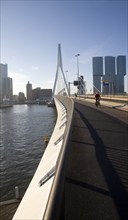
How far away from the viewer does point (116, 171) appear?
629cm

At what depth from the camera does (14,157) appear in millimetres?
23094

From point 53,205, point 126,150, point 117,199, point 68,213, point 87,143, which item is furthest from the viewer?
point 87,143

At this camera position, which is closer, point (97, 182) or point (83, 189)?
point (83, 189)

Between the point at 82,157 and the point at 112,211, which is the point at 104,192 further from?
the point at 82,157

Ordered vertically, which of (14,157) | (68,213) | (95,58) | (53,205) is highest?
(95,58)

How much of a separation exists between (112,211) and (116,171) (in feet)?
6.95

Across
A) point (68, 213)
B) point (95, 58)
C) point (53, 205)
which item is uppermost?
point (95, 58)

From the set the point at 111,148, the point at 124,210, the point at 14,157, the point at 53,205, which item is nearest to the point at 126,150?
the point at 111,148

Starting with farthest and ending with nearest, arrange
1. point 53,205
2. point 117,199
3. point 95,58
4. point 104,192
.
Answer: point 95,58
point 104,192
point 117,199
point 53,205

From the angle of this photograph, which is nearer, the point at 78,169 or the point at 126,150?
the point at 78,169

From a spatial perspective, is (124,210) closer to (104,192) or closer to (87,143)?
(104,192)

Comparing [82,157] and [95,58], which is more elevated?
[95,58]

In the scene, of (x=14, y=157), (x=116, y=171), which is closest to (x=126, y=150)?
(x=116, y=171)

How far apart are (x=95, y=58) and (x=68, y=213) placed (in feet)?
441
